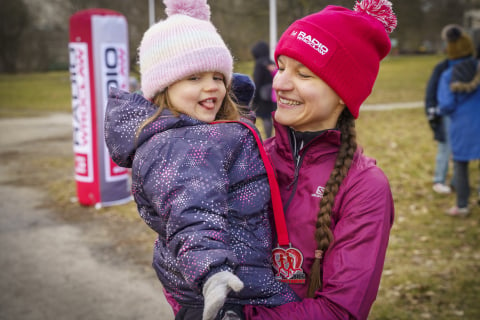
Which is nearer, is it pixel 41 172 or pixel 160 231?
pixel 160 231

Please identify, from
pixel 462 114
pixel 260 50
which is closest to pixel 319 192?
pixel 462 114

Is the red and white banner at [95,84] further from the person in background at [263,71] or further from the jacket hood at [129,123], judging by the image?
the jacket hood at [129,123]

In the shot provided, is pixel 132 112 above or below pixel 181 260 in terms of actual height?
above

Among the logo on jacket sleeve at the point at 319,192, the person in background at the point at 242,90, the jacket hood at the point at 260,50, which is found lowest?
the jacket hood at the point at 260,50

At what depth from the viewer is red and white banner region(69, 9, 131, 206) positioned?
608 cm

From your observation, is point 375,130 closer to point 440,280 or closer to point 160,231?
point 440,280

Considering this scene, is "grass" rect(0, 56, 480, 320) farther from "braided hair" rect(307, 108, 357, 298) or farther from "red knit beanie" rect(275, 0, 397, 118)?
"red knit beanie" rect(275, 0, 397, 118)

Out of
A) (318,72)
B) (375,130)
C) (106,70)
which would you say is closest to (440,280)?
(318,72)

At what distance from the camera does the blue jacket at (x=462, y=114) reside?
233 inches

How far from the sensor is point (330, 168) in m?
1.78

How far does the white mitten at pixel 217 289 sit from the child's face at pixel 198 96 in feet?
2.41

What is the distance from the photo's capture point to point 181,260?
54.4 inches

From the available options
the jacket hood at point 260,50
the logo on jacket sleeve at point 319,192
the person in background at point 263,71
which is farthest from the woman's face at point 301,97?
the jacket hood at point 260,50

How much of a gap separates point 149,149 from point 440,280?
3.96 metres
